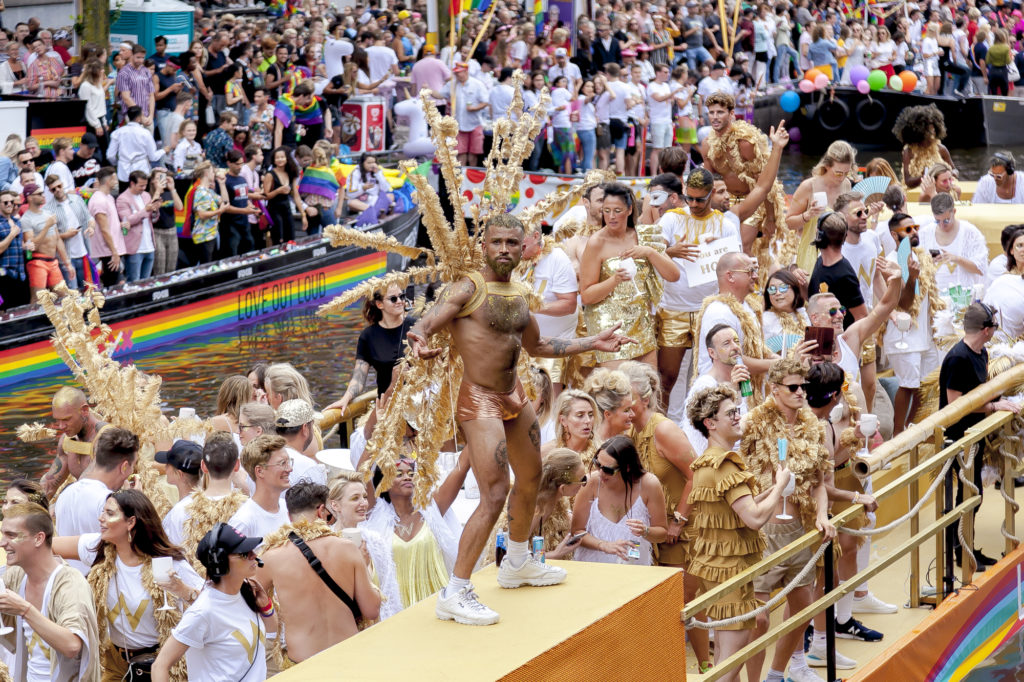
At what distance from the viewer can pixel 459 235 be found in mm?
5141

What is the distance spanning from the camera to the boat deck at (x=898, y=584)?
6891mm

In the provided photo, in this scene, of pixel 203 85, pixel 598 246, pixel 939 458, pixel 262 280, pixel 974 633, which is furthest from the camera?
pixel 203 85

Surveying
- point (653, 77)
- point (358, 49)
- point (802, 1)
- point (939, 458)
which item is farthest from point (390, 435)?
point (802, 1)

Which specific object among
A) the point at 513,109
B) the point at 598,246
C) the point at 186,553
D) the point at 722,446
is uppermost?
the point at 513,109

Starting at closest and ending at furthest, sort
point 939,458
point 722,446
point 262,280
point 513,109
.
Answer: point 513,109 < point 722,446 < point 939,458 < point 262,280

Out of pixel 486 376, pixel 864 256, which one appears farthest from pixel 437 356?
pixel 864 256

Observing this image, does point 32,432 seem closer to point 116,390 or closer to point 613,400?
point 116,390

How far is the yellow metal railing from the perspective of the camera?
5629mm

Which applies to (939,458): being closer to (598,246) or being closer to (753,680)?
(753,680)

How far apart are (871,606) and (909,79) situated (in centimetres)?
2454

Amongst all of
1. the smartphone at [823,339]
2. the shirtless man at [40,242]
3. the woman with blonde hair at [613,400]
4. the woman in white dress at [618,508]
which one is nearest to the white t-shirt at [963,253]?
the smartphone at [823,339]

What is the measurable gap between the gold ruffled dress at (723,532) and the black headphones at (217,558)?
80.9 inches

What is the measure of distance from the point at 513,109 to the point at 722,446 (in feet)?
5.71

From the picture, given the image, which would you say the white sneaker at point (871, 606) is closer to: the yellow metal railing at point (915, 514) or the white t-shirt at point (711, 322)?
the yellow metal railing at point (915, 514)
